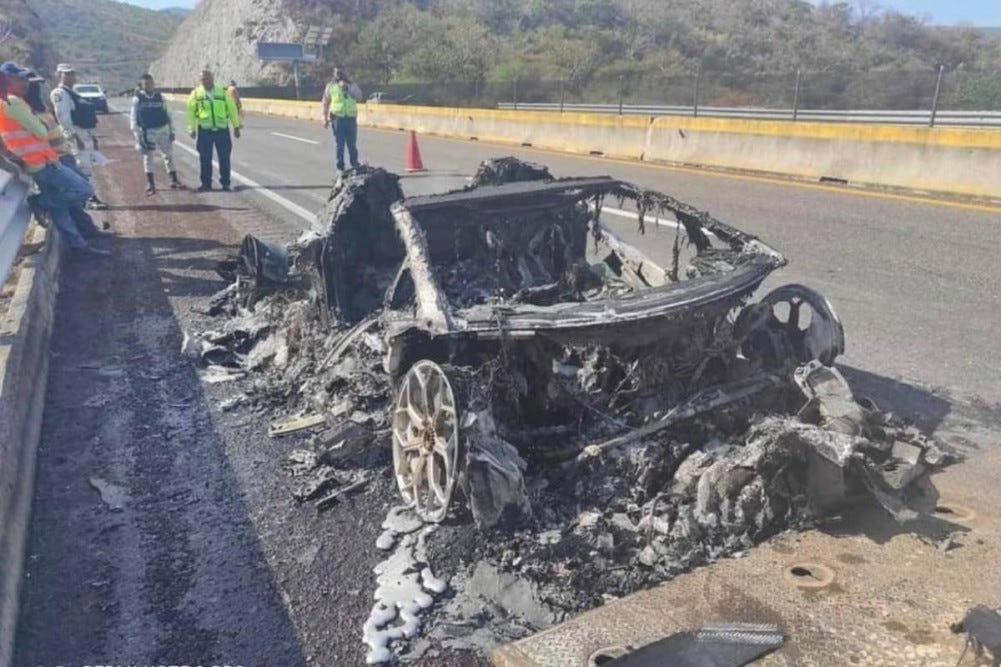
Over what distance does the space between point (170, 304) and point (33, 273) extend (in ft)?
3.85

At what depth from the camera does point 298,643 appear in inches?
119

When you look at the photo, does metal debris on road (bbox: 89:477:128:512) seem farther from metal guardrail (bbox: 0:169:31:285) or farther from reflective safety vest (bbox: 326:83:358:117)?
reflective safety vest (bbox: 326:83:358:117)

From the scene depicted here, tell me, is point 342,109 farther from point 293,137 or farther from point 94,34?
point 94,34

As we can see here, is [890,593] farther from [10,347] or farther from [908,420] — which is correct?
[10,347]

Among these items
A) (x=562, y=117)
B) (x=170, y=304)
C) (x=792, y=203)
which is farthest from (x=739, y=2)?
(x=170, y=304)

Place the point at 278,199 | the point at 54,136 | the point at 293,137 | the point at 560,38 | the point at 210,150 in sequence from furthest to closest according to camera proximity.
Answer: the point at 560,38, the point at 293,137, the point at 210,150, the point at 278,199, the point at 54,136

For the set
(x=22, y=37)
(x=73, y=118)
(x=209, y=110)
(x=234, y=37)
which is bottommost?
(x=73, y=118)

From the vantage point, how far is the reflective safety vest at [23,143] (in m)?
8.27

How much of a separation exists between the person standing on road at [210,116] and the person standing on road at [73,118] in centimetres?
171

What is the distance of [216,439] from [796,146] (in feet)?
37.8

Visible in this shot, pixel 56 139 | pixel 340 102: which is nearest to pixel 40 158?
pixel 56 139

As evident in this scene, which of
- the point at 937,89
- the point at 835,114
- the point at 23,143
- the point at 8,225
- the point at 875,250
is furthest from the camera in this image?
the point at 835,114

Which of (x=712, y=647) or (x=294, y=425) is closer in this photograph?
(x=712, y=647)

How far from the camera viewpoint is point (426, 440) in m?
3.80
